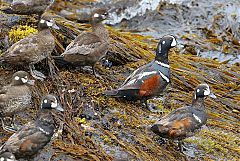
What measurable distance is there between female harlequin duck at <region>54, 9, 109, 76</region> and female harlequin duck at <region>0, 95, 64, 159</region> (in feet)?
5.09

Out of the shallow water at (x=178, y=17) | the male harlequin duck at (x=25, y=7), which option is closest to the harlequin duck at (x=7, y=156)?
the male harlequin duck at (x=25, y=7)

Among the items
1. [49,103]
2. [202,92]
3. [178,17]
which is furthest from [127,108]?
[178,17]

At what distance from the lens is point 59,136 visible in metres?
8.55

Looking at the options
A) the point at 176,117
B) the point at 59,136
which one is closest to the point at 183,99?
the point at 176,117

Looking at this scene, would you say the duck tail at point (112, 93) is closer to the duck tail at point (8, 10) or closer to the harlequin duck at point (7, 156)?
the duck tail at point (8, 10)

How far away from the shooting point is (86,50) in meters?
9.90

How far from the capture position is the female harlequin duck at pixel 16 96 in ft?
28.1

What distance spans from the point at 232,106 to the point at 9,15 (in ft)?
12.3

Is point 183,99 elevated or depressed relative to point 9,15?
depressed

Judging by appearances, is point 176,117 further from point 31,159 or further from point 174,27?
point 174,27

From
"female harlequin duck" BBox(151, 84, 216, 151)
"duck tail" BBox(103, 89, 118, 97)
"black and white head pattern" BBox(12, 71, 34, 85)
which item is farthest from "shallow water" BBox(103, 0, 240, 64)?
"black and white head pattern" BBox(12, 71, 34, 85)

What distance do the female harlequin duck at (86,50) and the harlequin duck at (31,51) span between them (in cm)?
25

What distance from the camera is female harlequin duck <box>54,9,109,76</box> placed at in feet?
32.3

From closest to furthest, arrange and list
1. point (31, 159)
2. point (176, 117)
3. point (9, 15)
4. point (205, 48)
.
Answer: point (31, 159), point (176, 117), point (9, 15), point (205, 48)
